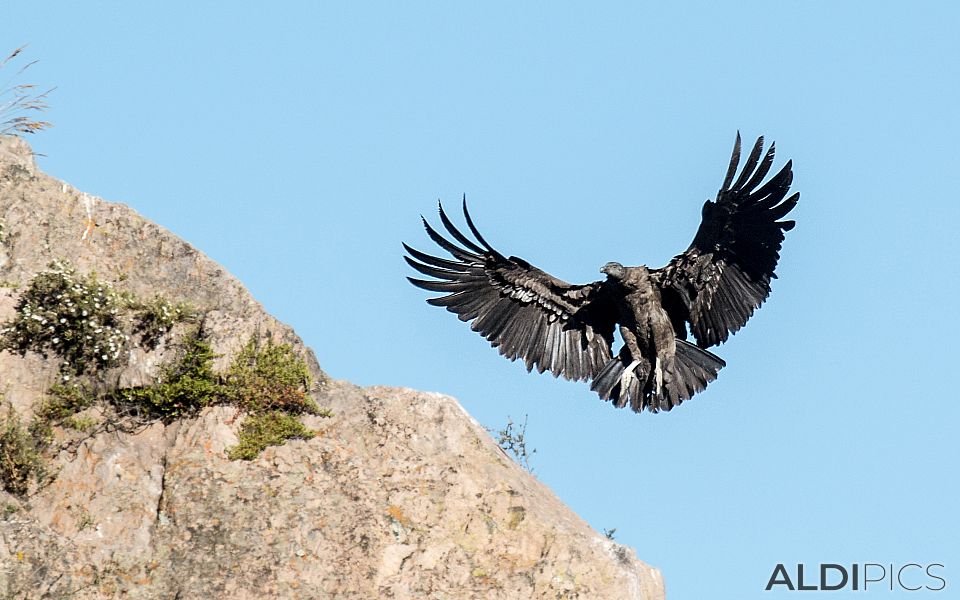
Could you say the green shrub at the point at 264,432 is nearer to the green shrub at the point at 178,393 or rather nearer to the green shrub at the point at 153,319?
the green shrub at the point at 178,393

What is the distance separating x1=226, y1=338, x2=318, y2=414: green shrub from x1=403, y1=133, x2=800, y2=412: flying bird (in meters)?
2.58

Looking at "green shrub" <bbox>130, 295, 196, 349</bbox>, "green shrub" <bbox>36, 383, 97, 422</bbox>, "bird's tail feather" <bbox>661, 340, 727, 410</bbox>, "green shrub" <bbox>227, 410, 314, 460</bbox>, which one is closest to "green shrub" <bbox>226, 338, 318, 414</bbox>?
"green shrub" <bbox>227, 410, 314, 460</bbox>

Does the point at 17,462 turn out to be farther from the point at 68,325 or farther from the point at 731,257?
the point at 731,257

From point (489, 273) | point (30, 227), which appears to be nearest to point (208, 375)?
point (30, 227)

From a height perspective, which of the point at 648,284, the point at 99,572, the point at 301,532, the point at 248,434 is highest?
the point at 648,284

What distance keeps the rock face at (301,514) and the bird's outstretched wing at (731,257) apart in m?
2.79

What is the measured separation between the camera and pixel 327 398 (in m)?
9.98

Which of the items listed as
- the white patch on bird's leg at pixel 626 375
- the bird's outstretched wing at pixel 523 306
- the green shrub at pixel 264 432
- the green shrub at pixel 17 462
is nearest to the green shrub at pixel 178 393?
the green shrub at pixel 264 432

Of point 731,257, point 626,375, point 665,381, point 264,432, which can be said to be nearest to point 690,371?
point 665,381

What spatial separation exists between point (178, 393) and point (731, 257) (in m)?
4.98

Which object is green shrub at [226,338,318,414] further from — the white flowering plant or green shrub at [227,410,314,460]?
the white flowering plant

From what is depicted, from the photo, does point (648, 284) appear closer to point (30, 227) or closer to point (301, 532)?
point (301, 532)

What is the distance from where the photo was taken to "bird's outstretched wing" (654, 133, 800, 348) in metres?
11.4

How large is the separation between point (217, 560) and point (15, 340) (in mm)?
2355
